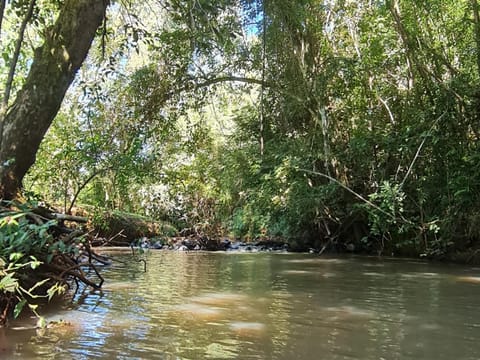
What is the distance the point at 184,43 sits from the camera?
10.1 meters

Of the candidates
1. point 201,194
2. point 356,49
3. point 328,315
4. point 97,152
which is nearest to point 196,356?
point 328,315

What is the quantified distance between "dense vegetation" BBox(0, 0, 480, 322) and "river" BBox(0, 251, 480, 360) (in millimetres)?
2337

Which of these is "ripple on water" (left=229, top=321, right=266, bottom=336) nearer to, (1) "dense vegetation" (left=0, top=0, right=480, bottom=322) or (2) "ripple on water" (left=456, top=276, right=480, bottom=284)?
(1) "dense vegetation" (left=0, top=0, right=480, bottom=322)

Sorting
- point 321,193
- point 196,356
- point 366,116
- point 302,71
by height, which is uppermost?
point 302,71

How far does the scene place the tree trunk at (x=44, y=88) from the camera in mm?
4922

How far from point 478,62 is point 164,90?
20.4 ft

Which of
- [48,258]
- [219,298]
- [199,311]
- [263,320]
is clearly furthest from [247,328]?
[48,258]

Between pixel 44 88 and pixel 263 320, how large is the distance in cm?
322

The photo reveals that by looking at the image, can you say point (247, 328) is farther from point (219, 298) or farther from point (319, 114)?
point (319, 114)

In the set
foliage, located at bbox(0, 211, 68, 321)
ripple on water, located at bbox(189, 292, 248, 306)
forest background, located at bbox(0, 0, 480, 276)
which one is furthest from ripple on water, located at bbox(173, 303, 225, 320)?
forest background, located at bbox(0, 0, 480, 276)

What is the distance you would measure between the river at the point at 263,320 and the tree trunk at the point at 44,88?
1.48 meters

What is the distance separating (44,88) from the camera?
5.03 meters

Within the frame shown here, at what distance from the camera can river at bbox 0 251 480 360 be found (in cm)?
304

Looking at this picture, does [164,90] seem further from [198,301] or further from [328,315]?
[328,315]
